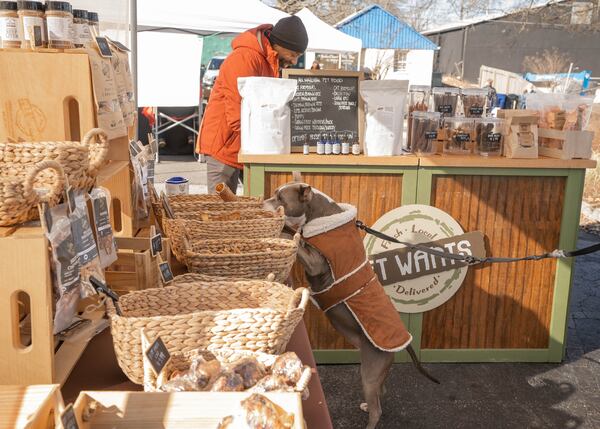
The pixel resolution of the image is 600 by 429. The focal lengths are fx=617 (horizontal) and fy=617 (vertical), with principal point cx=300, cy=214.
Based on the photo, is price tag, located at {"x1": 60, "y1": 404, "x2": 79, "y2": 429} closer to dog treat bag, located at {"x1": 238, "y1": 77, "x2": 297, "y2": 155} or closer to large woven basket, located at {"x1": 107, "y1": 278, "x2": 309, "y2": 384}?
large woven basket, located at {"x1": 107, "y1": 278, "x2": 309, "y2": 384}

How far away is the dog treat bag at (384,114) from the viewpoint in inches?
155

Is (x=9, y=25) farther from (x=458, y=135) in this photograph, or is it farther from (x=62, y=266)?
(x=458, y=135)

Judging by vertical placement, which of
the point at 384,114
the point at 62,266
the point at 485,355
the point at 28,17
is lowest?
the point at 485,355

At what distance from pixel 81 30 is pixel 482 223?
285 cm

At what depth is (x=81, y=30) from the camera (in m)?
2.21

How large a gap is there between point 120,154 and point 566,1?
110ft

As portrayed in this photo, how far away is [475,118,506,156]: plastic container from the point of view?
13.3 feet

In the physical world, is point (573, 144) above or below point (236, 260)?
above

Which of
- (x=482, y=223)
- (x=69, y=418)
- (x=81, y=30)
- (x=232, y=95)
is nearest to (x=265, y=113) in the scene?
(x=232, y=95)

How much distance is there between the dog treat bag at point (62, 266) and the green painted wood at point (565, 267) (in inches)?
133

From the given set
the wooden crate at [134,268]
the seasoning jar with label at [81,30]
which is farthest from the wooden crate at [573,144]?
the seasoning jar with label at [81,30]

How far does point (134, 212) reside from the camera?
2.78m

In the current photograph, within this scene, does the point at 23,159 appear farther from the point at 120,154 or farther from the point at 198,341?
the point at 120,154

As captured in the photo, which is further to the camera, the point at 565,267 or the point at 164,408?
the point at 565,267
